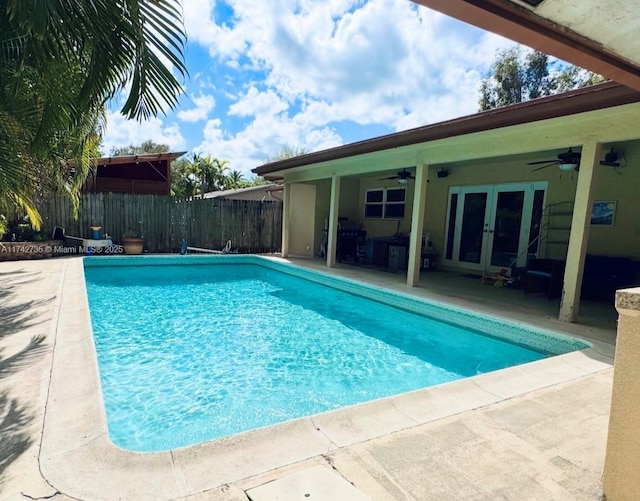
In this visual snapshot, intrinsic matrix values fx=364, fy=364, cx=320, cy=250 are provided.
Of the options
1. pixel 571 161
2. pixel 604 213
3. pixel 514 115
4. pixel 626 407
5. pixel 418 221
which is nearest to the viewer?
pixel 626 407

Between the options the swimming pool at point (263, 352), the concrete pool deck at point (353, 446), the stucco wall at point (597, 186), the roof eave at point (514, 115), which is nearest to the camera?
the concrete pool deck at point (353, 446)

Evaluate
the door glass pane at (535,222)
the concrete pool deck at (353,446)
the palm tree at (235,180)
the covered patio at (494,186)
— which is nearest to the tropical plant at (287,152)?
the palm tree at (235,180)

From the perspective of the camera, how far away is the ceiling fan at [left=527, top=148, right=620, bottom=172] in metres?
6.34

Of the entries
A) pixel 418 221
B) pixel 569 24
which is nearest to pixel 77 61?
pixel 569 24

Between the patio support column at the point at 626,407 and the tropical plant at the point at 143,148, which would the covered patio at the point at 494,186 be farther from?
the tropical plant at the point at 143,148

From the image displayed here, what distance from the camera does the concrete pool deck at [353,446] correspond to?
1815mm

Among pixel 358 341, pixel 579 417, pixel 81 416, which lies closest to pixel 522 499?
pixel 579 417

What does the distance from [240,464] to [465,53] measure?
12542mm

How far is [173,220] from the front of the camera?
1279 centimetres

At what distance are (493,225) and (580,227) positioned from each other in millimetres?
4385

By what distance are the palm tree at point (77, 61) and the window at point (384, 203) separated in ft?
33.2

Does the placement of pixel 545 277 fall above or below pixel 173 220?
below

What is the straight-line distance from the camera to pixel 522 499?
1778 mm

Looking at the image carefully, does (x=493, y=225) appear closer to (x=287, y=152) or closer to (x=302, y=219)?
(x=302, y=219)
